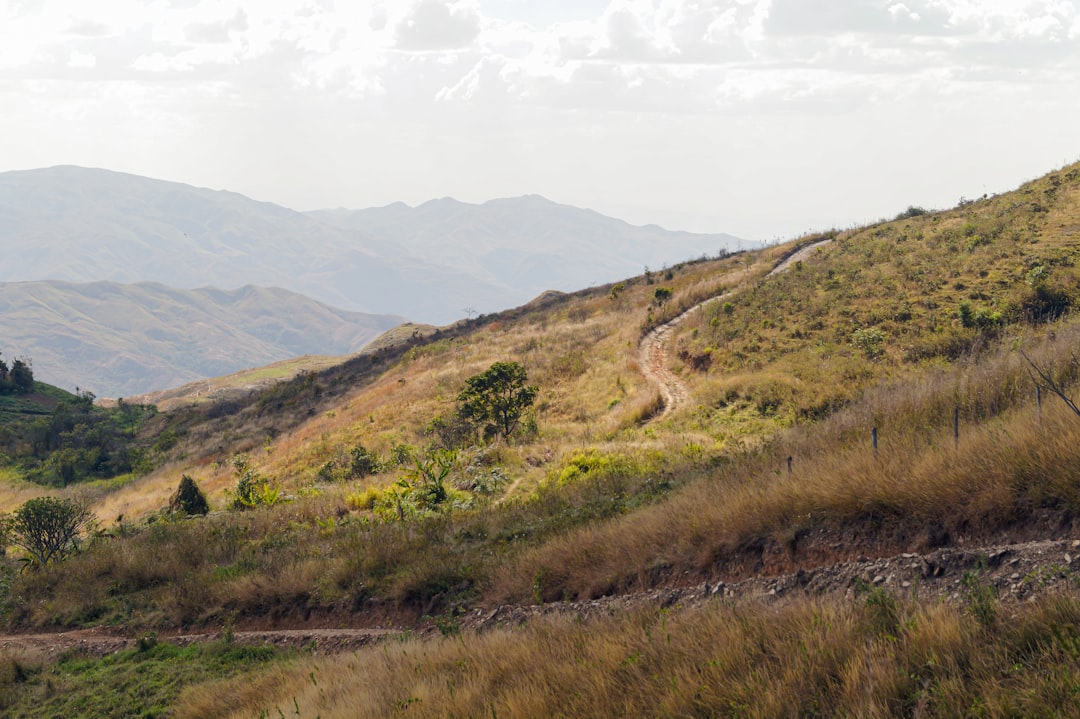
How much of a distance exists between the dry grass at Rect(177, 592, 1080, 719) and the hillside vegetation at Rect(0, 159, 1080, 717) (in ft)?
0.06

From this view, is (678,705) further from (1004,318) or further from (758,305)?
(758,305)

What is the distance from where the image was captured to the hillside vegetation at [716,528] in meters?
3.77

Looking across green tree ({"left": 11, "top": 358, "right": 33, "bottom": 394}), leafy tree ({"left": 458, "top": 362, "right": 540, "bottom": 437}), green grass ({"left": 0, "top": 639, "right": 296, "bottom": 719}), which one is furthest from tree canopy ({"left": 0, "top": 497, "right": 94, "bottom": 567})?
green tree ({"left": 11, "top": 358, "right": 33, "bottom": 394})

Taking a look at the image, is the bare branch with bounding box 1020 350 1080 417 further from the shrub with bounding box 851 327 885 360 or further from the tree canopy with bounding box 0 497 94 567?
the tree canopy with bounding box 0 497 94 567

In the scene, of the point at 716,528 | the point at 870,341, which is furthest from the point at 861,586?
the point at 870,341

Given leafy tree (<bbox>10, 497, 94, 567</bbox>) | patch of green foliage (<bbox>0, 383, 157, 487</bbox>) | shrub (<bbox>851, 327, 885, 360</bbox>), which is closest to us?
leafy tree (<bbox>10, 497, 94, 567</bbox>)

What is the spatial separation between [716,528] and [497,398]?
16635 mm

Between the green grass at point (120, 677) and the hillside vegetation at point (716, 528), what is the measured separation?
1.13ft

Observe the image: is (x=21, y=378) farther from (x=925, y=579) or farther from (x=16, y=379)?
(x=925, y=579)

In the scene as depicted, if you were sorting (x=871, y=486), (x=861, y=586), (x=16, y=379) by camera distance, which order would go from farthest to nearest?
(x=16, y=379), (x=871, y=486), (x=861, y=586)

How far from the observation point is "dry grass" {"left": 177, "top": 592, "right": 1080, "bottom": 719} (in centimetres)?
322

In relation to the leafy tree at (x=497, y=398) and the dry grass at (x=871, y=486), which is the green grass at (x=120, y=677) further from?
the leafy tree at (x=497, y=398)

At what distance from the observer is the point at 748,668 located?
12.7 ft

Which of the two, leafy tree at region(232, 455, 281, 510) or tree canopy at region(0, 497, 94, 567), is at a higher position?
tree canopy at region(0, 497, 94, 567)
